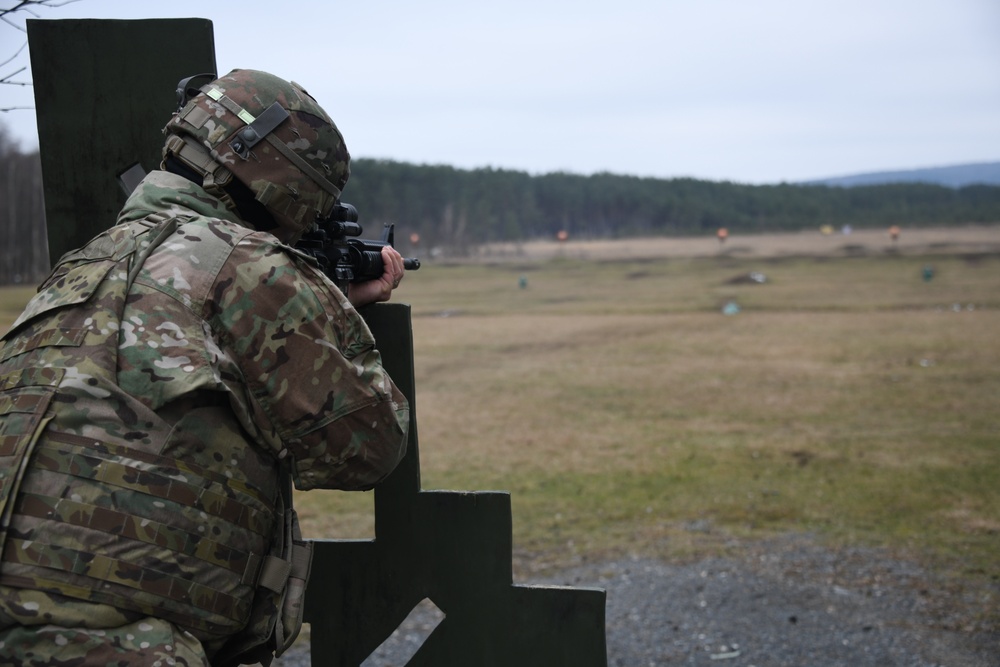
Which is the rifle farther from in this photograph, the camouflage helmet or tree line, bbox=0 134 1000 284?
tree line, bbox=0 134 1000 284

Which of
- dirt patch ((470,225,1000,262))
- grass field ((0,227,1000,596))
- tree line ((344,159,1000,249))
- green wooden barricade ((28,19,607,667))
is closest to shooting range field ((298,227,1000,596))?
grass field ((0,227,1000,596))

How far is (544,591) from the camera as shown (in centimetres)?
285

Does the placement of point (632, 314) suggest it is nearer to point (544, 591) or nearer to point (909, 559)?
point (909, 559)

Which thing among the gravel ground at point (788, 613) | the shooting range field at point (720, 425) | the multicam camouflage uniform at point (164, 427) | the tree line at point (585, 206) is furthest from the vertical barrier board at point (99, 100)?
the tree line at point (585, 206)

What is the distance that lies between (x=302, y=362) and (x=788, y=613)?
406cm

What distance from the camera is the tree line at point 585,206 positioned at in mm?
52875

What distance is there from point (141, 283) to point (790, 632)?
4108mm

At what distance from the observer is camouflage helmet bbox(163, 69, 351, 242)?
7.03ft

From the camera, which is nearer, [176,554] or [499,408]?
[176,554]

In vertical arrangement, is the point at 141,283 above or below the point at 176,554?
above

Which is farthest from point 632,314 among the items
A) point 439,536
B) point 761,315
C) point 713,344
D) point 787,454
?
point 439,536

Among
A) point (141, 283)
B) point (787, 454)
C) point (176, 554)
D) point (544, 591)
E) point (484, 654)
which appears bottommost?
point (787, 454)

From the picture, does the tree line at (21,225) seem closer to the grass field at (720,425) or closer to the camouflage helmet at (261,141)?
the grass field at (720,425)

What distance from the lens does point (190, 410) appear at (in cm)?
191
